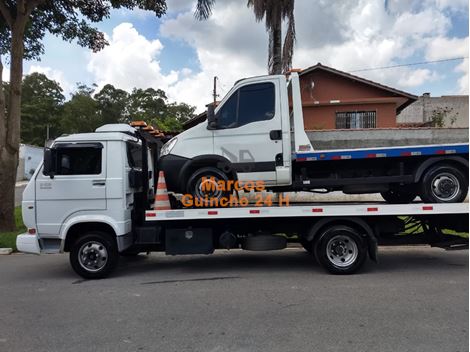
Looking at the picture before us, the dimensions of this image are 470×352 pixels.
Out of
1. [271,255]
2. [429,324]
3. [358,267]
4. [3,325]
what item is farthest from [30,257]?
[429,324]

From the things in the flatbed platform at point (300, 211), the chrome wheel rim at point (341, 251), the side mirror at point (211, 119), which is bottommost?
the chrome wheel rim at point (341, 251)

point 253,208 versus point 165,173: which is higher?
point 165,173

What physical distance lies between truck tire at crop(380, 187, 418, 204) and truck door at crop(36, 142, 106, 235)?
487 cm

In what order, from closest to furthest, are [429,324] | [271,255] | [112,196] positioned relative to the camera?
1. [429,324]
2. [112,196]
3. [271,255]

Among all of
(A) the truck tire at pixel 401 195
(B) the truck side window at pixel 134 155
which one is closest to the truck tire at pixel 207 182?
(B) the truck side window at pixel 134 155

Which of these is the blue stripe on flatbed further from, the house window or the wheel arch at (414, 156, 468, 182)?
the house window

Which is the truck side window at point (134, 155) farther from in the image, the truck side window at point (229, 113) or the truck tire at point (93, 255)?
the truck side window at point (229, 113)

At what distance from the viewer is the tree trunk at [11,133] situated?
33.2 ft

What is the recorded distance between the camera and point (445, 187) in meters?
6.58

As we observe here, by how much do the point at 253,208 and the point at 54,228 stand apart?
122 inches

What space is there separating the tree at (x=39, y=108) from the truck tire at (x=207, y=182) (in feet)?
172

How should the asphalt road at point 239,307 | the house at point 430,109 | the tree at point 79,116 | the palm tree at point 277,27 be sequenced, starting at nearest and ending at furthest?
1. the asphalt road at point 239,307
2. the palm tree at point 277,27
3. the house at point 430,109
4. the tree at point 79,116

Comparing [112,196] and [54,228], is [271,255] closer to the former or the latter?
[112,196]

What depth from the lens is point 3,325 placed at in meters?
4.50
